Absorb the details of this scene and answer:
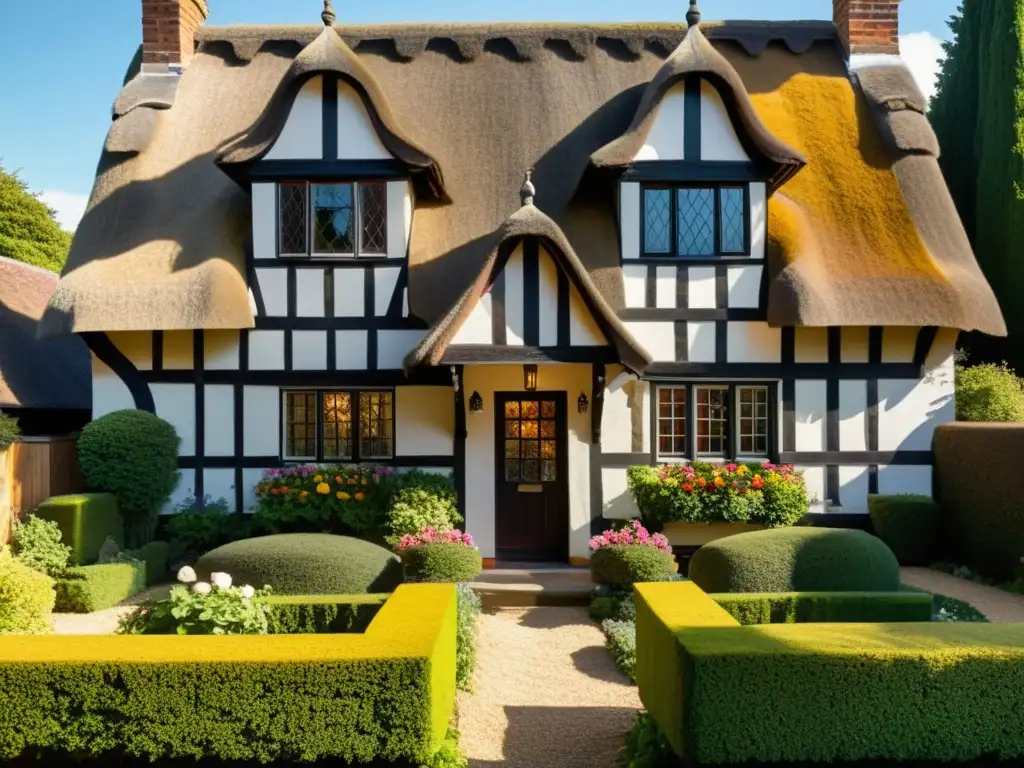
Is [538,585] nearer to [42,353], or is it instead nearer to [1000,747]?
[1000,747]

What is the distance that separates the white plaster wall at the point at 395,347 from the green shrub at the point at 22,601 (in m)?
5.37

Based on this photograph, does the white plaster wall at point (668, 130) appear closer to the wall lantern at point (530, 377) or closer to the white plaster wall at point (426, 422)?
the wall lantern at point (530, 377)

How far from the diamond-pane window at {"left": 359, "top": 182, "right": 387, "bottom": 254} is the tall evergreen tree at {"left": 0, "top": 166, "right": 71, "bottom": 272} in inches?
672

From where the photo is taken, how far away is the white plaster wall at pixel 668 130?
1181cm

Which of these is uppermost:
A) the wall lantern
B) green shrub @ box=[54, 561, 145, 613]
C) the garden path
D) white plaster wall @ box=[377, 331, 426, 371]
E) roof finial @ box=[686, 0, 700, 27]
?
roof finial @ box=[686, 0, 700, 27]

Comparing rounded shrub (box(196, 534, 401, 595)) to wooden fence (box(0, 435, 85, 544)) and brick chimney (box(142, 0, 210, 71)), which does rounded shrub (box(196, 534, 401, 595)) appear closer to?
wooden fence (box(0, 435, 85, 544))

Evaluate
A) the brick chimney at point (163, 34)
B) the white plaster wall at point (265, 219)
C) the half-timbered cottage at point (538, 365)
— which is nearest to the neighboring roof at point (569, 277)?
the half-timbered cottage at point (538, 365)

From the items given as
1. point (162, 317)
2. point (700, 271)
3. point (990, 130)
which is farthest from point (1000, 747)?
point (990, 130)

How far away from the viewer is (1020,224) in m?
16.9

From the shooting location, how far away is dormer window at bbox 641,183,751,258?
39.1 ft

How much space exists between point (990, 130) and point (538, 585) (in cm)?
1605

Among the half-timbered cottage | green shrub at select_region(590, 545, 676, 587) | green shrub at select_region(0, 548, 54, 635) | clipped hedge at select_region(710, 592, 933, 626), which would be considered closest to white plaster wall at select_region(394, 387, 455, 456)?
the half-timbered cottage

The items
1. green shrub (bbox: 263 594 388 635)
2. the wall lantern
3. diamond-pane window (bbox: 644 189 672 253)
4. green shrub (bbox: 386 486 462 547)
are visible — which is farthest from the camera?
diamond-pane window (bbox: 644 189 672 253)

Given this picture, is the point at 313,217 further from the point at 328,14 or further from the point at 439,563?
the point at 439,563
